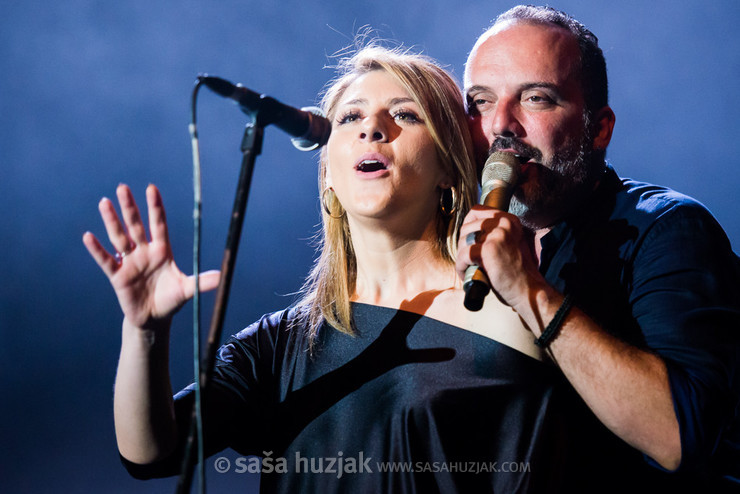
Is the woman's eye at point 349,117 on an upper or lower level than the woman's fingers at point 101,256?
upper

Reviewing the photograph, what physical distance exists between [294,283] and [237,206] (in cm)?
240

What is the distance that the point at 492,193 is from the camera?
151 centimetres

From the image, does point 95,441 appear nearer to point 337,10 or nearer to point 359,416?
point 359,416

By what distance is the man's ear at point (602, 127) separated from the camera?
2051 mm

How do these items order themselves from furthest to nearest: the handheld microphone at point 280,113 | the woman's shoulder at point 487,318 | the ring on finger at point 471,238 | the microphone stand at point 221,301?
the woman's shoulder at point 487,318, the ring on finger at point 471,238, the handheld microphone at point 280,113, the microphone stand at point 221,301

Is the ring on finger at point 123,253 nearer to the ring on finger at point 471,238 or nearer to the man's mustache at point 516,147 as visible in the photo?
the ring on finger at point 471,238

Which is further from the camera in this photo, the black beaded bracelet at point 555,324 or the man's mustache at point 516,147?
the man's mustache at point 516,147

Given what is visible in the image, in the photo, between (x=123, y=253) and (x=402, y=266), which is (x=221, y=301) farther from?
(x=402, y=266)

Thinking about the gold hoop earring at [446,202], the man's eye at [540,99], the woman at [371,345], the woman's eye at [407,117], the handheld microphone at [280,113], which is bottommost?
the woman at [371,345]

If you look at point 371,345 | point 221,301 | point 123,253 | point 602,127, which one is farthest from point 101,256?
point 602,127

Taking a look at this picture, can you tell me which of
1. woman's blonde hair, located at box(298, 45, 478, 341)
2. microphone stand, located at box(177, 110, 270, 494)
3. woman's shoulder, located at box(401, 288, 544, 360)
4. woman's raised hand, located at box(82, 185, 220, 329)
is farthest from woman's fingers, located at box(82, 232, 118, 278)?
woman's shoulder, located at box(401, 288, 544, 360)

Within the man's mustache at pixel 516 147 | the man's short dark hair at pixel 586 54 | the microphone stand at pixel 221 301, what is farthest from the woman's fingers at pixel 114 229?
the man's short dark hair at pixel 586 54

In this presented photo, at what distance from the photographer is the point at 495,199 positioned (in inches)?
58.6

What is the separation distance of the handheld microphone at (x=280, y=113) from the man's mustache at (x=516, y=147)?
650mm
